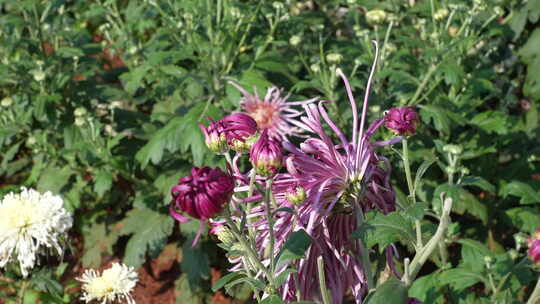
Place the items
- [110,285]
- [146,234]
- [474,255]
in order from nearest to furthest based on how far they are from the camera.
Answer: [110,285], [474,255], [146,234]

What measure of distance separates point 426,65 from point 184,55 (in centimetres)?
106

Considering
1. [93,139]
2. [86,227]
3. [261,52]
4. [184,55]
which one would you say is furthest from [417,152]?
[86,227]

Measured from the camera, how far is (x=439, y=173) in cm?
273

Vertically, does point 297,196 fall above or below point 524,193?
above

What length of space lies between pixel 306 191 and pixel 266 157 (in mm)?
118

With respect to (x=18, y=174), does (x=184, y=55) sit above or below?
above

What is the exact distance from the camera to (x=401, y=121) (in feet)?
3.13

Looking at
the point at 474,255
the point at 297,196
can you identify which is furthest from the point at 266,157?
the point at 474,255

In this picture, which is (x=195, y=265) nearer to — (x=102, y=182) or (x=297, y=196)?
(x=102, y=182)

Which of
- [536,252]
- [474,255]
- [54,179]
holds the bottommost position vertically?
[54,179]

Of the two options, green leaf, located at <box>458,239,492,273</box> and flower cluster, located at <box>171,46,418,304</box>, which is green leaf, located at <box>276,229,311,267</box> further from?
green leaf, located at <box>458,239,492,273</box>

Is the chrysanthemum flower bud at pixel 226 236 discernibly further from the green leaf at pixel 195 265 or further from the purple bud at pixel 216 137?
the green leaf at pixel 195 265

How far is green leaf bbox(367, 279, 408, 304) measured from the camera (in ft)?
2.56

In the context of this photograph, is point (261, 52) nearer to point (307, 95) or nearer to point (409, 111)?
point (307, 95)
